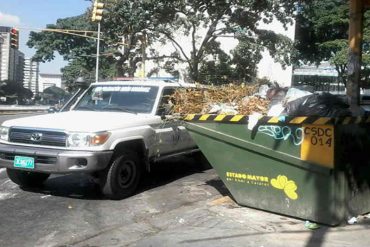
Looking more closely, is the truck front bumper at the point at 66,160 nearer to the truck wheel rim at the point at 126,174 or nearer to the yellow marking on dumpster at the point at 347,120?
the truck wheel rim at the point at 126,174

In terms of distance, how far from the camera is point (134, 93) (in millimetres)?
8773

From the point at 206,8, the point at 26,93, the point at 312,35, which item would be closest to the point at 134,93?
the point at 206,8

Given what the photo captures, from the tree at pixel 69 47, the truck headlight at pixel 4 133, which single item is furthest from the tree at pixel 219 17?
the tree at pixel 69 47

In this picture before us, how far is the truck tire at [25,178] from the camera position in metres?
8.12

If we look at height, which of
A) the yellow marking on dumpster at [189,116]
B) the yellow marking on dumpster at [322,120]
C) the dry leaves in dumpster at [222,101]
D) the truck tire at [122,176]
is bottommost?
the truck tire at [122,176]

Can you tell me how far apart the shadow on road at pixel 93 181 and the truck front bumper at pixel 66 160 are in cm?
73

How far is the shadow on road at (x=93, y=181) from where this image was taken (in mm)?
7941

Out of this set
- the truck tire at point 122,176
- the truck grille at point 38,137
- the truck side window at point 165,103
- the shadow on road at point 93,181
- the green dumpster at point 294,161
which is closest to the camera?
the green dumpster at point 294,161

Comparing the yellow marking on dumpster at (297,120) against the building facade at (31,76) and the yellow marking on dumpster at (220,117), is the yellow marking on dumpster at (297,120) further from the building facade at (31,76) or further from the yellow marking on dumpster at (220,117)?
the building facade at (31,76)

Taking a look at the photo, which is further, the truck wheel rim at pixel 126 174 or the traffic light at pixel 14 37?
the traffic light at pixel 14 37

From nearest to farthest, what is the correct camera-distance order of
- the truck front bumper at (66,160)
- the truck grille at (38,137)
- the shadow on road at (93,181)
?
the truck front bumper at (66,160) < the truck grille at (38,137) < the shadow on road at (93,181)

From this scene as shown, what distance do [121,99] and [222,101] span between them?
79.5 inches

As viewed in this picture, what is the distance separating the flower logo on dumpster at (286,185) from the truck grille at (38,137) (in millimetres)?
2776

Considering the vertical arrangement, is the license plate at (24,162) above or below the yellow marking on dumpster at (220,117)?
below
